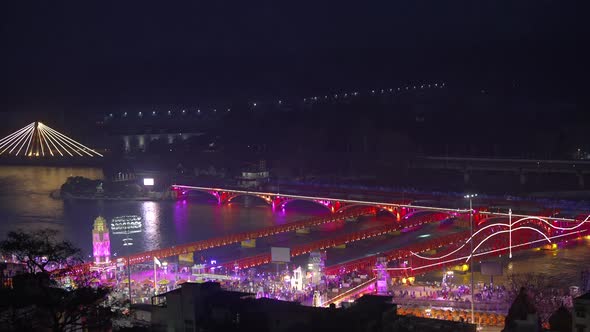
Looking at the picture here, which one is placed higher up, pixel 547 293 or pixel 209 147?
pixel 209 147

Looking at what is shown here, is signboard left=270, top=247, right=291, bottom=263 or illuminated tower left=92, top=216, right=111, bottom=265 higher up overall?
illuminated tower left=92, top=216, right=111, bottom=265

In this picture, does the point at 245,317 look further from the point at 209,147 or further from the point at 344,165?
the point at 209,147

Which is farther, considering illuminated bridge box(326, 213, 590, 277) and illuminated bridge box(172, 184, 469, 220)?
illuminated bridge box(172, 184, 469, 220)

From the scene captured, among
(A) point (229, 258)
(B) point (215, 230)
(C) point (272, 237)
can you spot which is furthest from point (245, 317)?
(B) point (215, 230)

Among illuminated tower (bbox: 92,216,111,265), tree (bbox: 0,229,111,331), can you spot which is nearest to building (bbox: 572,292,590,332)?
tree (bbox: 0,229,111,331)

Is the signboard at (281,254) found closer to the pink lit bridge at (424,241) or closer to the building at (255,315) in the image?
the pink lit bridge at (424,241)

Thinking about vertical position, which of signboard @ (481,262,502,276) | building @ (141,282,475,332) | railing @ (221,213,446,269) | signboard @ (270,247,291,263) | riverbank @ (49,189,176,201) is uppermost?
riverbank @ (49,189,176,201)

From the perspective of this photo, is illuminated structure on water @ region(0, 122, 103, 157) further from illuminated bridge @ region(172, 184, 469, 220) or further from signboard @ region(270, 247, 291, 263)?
signboard @ region(270, 247, 291, 263)
